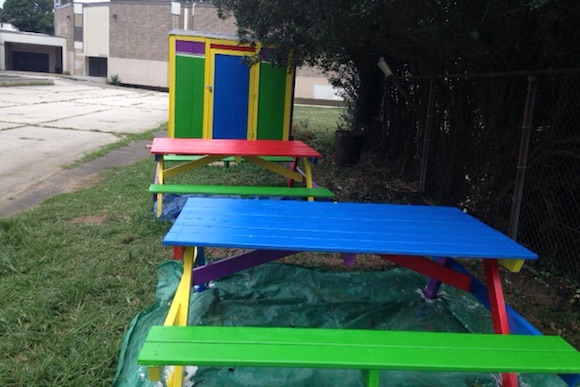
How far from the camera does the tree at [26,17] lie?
268 feet

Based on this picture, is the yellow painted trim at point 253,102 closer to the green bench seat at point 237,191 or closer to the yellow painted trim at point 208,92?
the yellow painted trim at point 208,92

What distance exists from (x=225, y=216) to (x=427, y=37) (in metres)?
2.98

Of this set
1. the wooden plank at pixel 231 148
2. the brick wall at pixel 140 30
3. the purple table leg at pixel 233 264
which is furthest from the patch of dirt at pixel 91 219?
the brick wall at pixel 140 30

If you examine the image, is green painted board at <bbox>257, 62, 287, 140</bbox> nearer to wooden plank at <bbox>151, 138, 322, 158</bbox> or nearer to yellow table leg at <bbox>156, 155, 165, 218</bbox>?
wooden plank at <bbox>151, 138, 322, 158</bbox>

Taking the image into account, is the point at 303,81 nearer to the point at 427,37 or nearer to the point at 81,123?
the point at 81,123

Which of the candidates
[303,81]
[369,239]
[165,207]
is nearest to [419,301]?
[369,239]

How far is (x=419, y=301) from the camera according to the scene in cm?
364

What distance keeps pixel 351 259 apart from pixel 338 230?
1.12ft

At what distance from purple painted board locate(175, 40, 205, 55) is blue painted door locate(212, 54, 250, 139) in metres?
0.30

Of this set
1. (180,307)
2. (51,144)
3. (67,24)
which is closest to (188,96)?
(51,144)

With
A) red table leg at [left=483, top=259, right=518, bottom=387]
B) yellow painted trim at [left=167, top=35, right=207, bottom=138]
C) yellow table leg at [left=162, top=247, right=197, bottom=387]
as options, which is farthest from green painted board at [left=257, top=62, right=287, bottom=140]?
red table leg at [left=483, top=259, right=518, bottom=387]

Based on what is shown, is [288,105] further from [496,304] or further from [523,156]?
[496,304]

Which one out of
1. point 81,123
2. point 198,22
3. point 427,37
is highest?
point 198,22

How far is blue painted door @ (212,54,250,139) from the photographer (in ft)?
29.1
